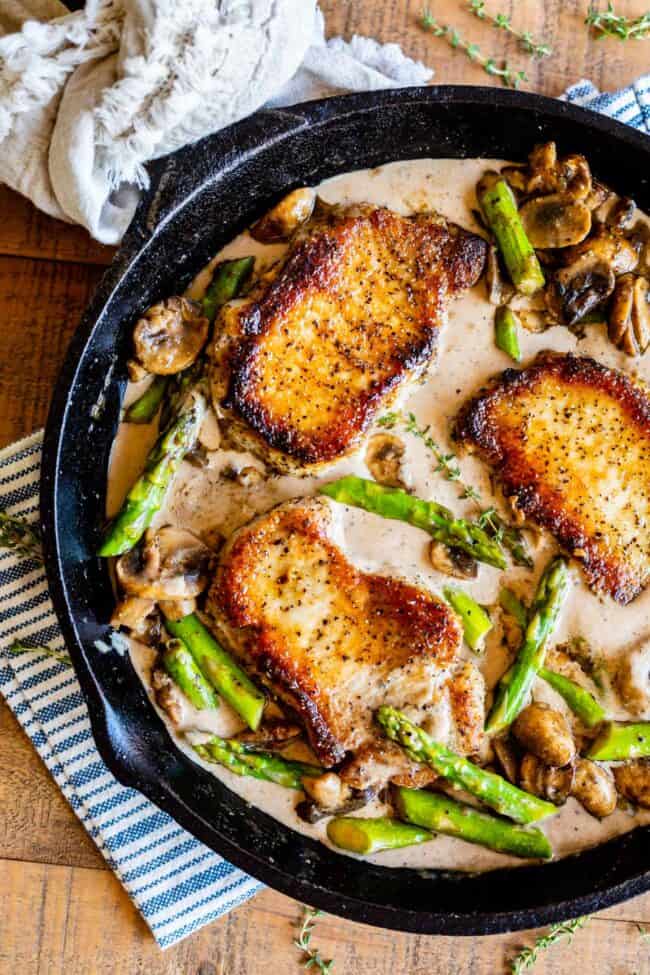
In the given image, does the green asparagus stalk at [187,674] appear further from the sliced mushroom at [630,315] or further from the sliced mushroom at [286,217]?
the sliced mushroom at [630,315]

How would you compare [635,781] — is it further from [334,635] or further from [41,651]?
[41,651]

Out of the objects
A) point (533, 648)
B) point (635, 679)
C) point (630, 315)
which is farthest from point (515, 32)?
point (635, 679)

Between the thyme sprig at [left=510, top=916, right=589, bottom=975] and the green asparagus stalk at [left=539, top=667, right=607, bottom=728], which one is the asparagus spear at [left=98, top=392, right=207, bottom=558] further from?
the thyme sprig at [left=510, top=916, right=589, bottom=975]

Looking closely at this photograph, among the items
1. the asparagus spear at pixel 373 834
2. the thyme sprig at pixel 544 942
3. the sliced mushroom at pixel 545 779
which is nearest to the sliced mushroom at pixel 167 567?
the asparagus spear at pixel 373 834

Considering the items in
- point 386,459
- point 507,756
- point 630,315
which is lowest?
point 507,756

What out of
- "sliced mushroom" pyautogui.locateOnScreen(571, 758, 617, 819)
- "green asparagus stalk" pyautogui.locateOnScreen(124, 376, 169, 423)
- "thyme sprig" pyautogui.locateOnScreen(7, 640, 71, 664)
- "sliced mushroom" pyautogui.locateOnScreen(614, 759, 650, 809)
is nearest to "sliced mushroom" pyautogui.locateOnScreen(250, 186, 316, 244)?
"green asparagus stalk" pyautogui.locateOnScreen(124, 376, 169, 423)

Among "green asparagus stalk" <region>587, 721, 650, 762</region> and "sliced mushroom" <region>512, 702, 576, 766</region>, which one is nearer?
"sliced mushroom" <region>512, 702, 576, 766</region>
